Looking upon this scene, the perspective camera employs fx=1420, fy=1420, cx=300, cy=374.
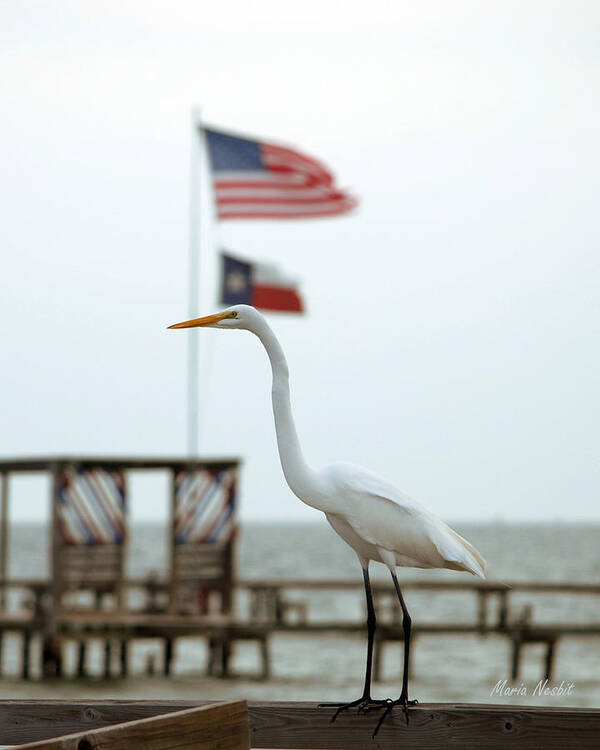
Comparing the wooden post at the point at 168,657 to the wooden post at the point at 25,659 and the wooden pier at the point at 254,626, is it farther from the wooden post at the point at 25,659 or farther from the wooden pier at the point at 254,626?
the wooden post at the point at 25,659

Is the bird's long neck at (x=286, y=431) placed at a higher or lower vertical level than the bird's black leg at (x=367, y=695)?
higher

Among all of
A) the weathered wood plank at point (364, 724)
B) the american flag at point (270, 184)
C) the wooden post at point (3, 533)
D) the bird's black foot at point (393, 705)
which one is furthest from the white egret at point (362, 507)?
the wooden post at point (3, 533)

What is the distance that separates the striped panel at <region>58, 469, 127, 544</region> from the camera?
19297 mm

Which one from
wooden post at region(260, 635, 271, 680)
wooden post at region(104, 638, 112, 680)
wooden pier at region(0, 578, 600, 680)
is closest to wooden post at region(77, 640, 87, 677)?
wooden pier at region(0, 578, 600, 680)

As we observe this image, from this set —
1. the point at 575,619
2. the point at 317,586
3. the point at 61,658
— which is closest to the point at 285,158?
the point at 317,586

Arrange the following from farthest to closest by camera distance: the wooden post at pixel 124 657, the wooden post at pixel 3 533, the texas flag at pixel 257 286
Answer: the wooden post at pixel 3 533 < the wooden post at pixel 124 657 < the texas flag at pixel 257 286

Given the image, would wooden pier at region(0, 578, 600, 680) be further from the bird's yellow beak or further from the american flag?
the bird's yellow beak

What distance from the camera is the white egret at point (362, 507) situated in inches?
174

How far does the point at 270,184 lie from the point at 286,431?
1426 cm

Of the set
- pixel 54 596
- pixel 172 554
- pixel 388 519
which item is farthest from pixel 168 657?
pixel 388 519

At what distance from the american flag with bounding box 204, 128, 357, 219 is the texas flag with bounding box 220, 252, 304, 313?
4.22 ft

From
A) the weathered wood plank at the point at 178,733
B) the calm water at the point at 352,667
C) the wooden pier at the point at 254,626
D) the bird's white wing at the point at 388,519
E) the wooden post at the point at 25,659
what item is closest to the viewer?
the weathered wood plank at the point at 178,733

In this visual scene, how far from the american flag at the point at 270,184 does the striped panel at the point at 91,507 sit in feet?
13.8

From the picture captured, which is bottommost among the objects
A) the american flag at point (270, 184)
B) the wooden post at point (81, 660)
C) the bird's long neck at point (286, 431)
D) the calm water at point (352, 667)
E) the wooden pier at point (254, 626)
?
the calm water at point (352, 667)
